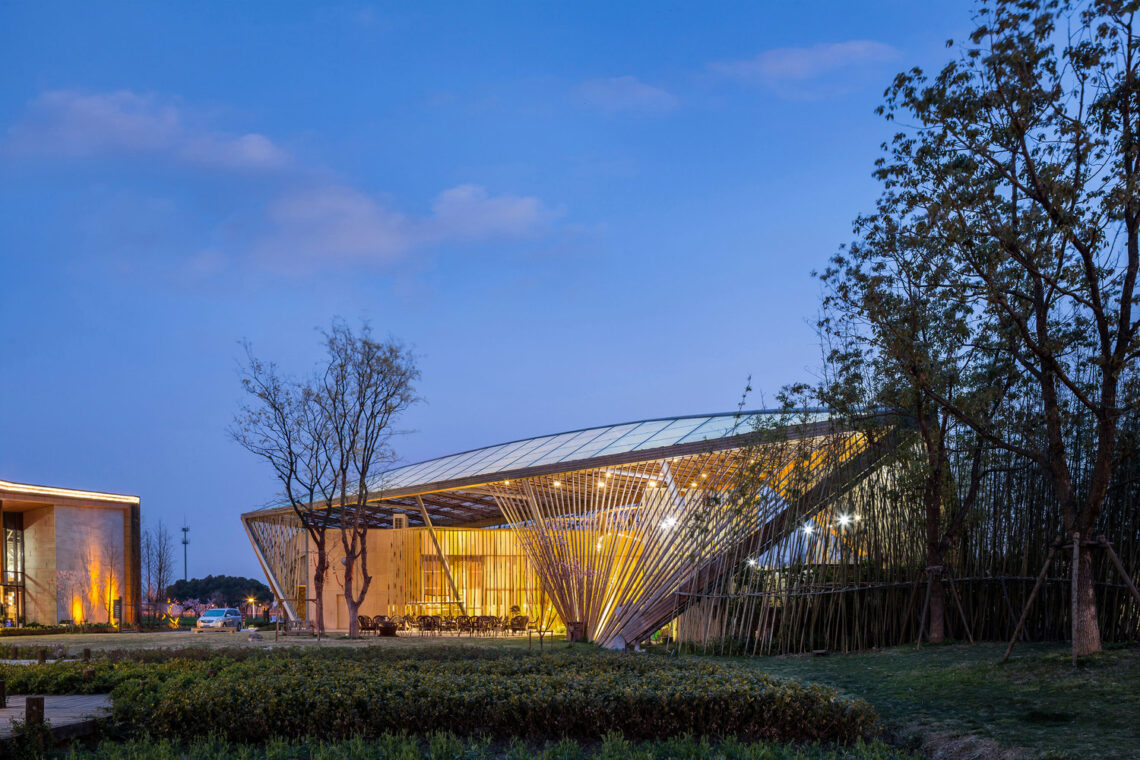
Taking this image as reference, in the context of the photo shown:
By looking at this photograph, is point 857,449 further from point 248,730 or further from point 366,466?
point 366,466

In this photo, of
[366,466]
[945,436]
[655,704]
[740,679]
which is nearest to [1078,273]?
[945,436]

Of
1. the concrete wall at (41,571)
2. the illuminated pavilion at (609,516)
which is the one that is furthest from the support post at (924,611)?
the concrete wall at (41,571)

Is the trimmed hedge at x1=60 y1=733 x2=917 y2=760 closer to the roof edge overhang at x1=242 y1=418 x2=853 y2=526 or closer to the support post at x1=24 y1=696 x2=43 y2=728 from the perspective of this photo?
the support post at x1=24 y1=696 x2=43 y2=728

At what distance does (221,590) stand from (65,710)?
7185 centimetres

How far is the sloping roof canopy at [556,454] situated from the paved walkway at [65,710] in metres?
11.8

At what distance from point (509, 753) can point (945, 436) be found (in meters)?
11.3

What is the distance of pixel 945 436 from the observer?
16.3 metres

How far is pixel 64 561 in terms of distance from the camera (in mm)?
39656

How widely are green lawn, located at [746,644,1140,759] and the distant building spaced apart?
3518 centimetres

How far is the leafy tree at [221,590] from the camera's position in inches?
2960

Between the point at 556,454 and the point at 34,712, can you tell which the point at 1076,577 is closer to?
the point at 34,712

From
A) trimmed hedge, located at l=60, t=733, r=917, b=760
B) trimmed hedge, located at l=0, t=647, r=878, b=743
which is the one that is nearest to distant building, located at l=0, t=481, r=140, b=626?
trimmed hedge, located at l=0, t=647, r=878, b=743

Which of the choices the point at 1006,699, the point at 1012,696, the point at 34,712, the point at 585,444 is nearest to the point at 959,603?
the point at 1012,696

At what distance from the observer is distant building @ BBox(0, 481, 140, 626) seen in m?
38.9
